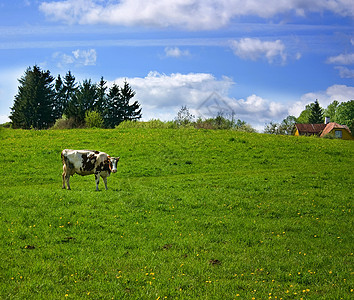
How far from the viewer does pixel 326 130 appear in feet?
312

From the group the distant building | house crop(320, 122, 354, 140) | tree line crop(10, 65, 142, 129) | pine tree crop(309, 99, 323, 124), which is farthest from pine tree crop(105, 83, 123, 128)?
pine tree crop(309, 99, 323, 124)

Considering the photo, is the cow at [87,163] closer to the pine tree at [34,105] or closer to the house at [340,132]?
the pine tree at [34,105]

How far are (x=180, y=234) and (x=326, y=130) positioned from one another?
296 ft

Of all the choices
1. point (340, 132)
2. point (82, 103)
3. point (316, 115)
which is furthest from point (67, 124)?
point (316, 115)

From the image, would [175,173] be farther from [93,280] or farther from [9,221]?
[93,280]

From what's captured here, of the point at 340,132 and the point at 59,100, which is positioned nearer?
the point at 340,132

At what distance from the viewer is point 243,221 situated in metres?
16.0

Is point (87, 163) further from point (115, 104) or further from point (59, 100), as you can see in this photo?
point (59, 100)

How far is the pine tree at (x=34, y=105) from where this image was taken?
92438 millimetres

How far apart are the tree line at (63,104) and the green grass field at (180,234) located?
2427 inches

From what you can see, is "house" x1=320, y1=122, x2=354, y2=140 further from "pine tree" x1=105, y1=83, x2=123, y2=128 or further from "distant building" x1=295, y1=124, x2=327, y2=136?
"pine tree" x1=105, y1=83, x2=123, y2=128

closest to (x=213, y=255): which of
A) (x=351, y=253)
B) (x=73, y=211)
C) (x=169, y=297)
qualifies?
(x=169, y=297)

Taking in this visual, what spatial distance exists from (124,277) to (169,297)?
1562mm

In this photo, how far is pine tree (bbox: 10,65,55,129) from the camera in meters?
92.4
